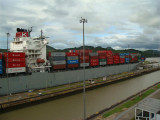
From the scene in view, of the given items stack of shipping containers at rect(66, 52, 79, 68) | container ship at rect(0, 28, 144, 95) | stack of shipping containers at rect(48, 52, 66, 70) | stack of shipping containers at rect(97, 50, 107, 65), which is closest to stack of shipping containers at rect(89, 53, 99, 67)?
container ship at rect(0, 28, 144, 95)

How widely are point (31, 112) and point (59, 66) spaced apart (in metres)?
13.6

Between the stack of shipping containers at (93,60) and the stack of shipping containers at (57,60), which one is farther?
the stack of shipping containers at (93,60)

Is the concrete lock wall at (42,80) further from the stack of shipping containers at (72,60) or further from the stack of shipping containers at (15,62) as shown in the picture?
the stack of shipping containers at (72,60)

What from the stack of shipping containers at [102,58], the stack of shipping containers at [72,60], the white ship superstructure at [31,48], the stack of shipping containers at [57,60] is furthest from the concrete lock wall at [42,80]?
the white ship superstructure at [31,48]

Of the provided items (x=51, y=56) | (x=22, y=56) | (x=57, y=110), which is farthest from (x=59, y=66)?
(x=57, y=110)

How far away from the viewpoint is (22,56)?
23172mm

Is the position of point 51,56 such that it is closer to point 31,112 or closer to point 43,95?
point 43,95

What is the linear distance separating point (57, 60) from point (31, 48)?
574 cm

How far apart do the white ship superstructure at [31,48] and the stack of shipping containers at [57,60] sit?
1.52 metres

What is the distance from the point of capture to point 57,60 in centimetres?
2928

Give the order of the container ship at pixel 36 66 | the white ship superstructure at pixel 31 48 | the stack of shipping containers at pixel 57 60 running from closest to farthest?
1. the container ship at pixel 36 66
2. the white ship superstructure at pixel 31 48
3. the stack of shipping containers at pixel 57 60

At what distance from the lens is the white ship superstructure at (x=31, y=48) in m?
26.1

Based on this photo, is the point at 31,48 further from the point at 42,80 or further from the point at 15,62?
the point at 42,80

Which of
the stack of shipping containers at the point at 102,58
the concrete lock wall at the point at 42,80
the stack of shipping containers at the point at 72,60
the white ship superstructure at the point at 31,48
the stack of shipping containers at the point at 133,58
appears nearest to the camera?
the concrete lock wall at the point at 42,80
